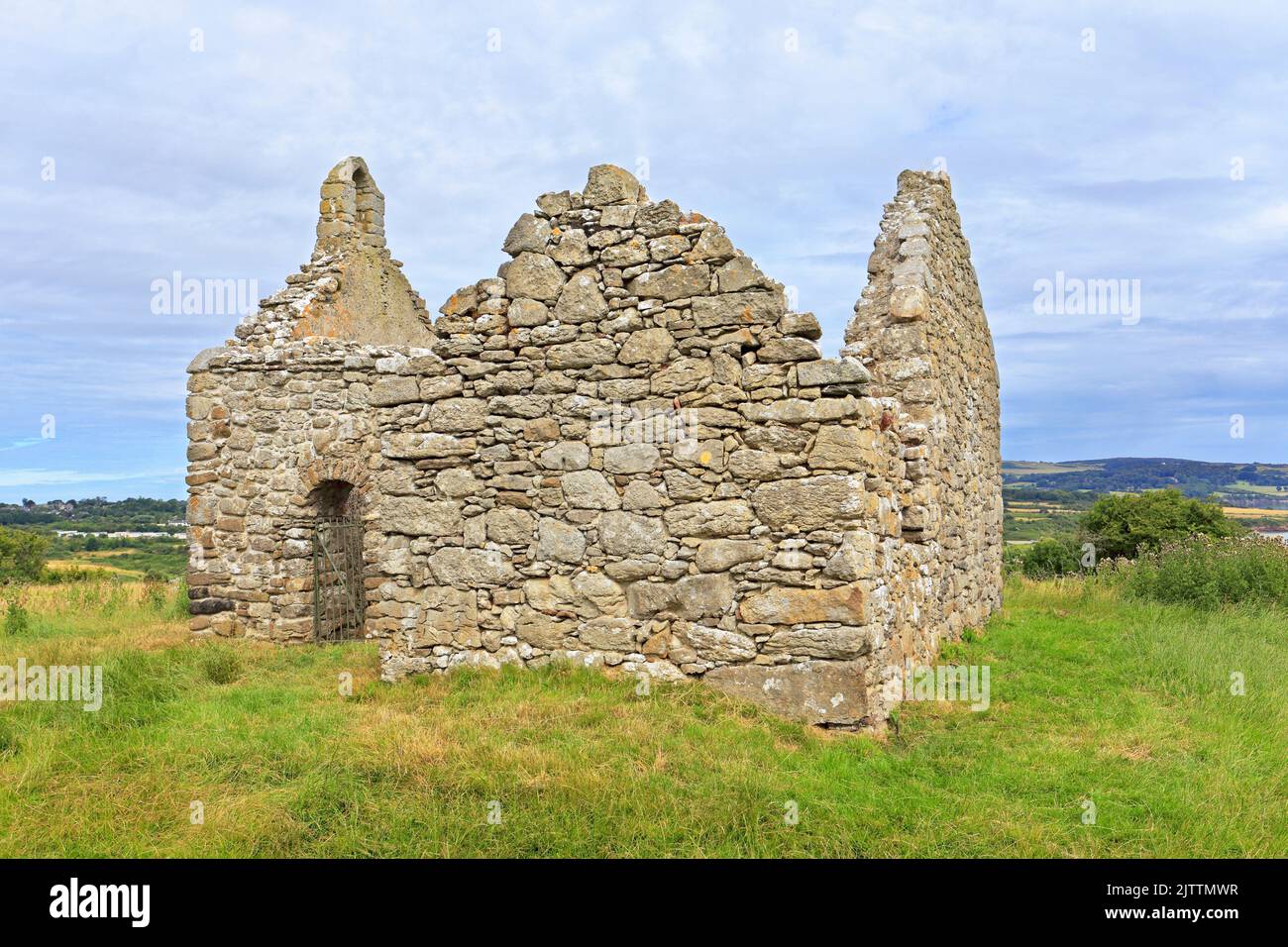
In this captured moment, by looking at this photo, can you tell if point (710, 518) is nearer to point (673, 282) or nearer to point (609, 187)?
point (673, 282)

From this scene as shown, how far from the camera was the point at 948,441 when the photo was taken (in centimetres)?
1005

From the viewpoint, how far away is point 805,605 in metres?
6.45

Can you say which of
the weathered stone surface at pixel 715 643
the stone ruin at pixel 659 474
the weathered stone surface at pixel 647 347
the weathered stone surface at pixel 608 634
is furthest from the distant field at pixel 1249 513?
the weathered stone surface at pixel 608 634

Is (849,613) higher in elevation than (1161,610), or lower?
higher

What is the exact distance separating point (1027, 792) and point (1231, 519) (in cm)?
2290

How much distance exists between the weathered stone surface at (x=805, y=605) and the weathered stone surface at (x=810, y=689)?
0.32 meters

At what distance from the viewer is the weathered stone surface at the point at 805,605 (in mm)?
6323

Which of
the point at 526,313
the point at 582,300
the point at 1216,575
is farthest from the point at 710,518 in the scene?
the point at 1216,575

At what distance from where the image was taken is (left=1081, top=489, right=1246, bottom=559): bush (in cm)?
2217

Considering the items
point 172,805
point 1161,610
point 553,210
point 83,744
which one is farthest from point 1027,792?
point 1161,610

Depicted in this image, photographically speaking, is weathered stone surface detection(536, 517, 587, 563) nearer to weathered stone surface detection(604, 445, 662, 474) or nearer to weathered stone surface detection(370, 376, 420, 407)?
weathered stone surface detection(604, 445, 662, 474)

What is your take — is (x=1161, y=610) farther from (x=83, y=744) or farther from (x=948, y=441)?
(x=83, y=744)

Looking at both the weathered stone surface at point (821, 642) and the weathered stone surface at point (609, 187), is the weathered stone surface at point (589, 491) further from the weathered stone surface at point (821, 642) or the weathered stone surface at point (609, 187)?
the weathered stone surface at point (609, 187)

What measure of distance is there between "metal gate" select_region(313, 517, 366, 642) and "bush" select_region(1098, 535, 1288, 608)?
1129 cm
